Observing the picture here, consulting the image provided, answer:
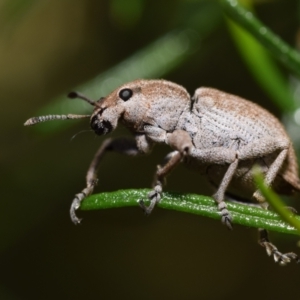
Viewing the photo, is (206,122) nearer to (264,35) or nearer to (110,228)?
(264,35)

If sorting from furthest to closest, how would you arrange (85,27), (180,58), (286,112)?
(85,27), (180,58), (286,112)

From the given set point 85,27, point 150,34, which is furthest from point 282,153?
point 85,27

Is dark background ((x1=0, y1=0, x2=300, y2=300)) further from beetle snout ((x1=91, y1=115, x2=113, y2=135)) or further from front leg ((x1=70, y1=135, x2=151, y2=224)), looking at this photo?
beetle snout ((x1=91, y1=115, x2=113, y2=135))

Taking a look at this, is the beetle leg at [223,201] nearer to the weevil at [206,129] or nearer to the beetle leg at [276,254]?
the weevil at [206,129]

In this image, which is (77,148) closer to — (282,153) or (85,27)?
(85,27)

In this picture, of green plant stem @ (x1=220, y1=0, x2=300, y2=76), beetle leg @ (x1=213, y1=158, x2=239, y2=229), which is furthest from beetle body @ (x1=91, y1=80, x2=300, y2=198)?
green plant stem @ (x1=220, y1=0, x2=300, y2=76)
